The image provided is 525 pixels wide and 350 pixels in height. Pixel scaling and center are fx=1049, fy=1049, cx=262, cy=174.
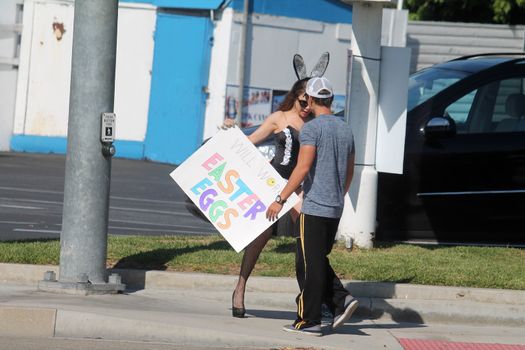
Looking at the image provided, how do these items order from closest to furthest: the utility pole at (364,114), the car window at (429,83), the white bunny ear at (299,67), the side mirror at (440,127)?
the white bunny ear at (299,67)
the utility pole at (364,114)
the side mirror at (440,127)
the car window at (429,83)

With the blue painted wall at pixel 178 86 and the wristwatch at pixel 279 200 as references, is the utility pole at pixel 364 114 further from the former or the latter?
the blue painted wall at pixel 178 86

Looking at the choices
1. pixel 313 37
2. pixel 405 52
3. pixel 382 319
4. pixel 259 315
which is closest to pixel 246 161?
pixel 259 315

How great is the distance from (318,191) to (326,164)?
0.64 feet

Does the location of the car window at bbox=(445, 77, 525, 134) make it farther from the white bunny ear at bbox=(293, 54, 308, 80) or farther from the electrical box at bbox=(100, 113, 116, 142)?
the electrical box at bbox=(100, 113, 116, 142)

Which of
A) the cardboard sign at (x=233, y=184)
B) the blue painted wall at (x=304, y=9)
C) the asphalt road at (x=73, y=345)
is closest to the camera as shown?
the asphalt road at (x=73, y=345)

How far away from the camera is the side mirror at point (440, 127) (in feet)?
32.9

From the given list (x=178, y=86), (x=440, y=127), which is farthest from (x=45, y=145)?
(x=440, y=127)

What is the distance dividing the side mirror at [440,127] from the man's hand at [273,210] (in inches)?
125

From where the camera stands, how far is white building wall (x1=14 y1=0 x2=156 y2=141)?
21.7m

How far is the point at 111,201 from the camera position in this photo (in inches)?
563

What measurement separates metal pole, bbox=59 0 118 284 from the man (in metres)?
1.72

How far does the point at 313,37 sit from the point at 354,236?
1302cm

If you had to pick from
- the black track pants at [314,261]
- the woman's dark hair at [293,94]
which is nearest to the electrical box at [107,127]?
the woman's dark hair at [293,94]

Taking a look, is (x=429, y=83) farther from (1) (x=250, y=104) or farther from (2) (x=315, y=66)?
(1) (x=250, y=104)
